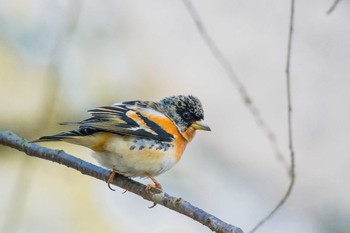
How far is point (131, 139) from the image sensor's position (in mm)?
3127

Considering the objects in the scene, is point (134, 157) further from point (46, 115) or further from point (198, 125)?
point (46, 115)

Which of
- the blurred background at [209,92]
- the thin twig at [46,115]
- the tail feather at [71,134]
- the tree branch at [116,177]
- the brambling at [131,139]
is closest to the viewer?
the tree branch at [116,177]

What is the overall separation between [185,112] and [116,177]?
0.60 meters

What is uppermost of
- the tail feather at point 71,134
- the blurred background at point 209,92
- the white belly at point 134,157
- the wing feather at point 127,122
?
the tail feather at point 71,134

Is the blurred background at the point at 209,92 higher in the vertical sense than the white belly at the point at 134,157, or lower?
lower

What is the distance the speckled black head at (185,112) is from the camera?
11.5 ft

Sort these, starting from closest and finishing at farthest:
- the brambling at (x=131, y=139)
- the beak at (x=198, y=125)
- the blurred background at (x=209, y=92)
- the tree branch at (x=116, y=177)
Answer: the tree branch at (x=116, y=177) < the brambling at (x=131, y=139) < the beak at (x=198, y=125) < the blurred background at (x=209, y=92)

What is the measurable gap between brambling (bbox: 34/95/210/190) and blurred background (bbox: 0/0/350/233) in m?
1.44

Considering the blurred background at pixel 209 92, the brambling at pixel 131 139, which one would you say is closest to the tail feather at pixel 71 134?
the brambling at pixel 131 139

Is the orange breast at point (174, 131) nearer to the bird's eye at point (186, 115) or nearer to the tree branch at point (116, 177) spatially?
the bird's eye at point (186, 115)

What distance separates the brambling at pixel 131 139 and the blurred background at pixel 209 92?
1.44 metres

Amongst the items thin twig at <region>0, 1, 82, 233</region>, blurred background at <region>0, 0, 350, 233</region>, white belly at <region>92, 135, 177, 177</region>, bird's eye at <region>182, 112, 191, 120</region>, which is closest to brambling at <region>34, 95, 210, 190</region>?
white belly at <region>92, 135, 177, 177</region>

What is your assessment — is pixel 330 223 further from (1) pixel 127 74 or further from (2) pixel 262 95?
(1) pixel 127 74

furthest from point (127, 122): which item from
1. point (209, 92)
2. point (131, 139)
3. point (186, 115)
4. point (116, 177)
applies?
point (209, 92)
